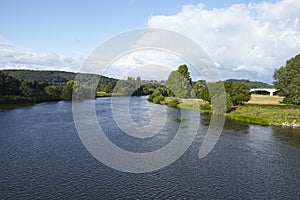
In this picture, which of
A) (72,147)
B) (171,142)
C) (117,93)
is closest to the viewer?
(72,147)

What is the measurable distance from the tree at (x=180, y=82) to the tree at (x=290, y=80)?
18.2 metres

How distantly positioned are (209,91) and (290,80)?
14900 millimetres

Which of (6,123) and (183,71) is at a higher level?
(183,71)

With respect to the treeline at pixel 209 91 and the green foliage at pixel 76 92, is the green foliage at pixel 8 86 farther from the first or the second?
the treeline at pixel 209 91

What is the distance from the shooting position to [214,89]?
147 ft

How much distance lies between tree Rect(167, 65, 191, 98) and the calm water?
3460 centimetres

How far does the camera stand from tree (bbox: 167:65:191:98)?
61.7 metres

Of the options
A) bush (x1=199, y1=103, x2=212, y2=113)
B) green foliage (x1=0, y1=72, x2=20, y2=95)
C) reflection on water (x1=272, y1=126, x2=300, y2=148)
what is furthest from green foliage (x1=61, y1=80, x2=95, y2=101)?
reflection on water (x1=272, y1=126, x2=300, y2=148)

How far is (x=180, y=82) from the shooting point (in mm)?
61531

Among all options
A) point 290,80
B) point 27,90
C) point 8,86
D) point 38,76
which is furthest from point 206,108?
point 38,76

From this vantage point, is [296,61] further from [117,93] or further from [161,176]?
[117,93]

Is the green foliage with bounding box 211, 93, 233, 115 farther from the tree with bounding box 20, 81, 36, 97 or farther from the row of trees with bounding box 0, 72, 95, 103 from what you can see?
the tree with bounding box 20, 81, 36, 97

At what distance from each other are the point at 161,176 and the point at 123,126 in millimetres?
15536

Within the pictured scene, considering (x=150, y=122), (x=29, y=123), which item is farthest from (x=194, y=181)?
(x=29, y=123)
